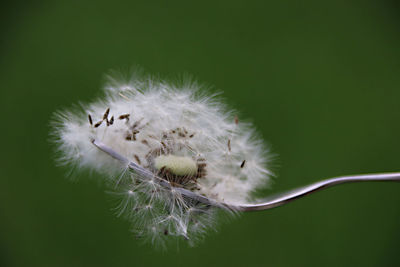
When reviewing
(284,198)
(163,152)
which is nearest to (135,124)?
(163,152)

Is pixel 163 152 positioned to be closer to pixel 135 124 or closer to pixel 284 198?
pixel 135 124

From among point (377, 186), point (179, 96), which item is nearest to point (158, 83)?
point (179, 96)

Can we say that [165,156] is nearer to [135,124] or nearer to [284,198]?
[135,124]

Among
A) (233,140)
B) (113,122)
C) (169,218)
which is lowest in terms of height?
(169,218)

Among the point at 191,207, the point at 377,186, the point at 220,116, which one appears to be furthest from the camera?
the point at 377,186

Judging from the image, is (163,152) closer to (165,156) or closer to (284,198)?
(165,156)

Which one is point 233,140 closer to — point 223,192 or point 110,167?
point 223,192

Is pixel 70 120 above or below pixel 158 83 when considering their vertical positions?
below

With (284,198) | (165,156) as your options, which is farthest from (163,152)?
(284,198)
